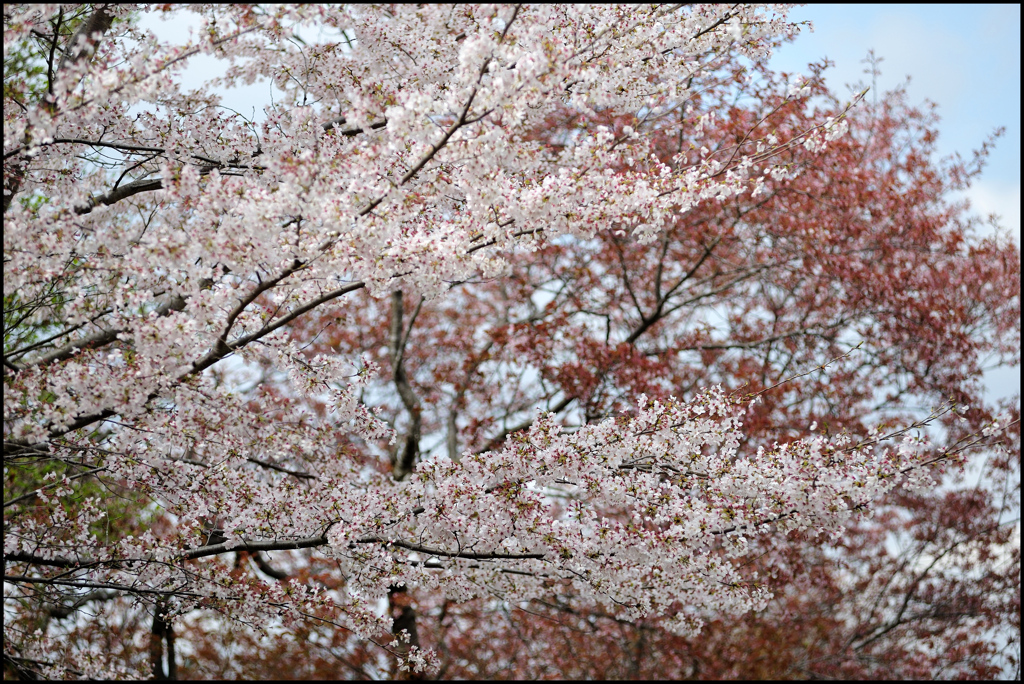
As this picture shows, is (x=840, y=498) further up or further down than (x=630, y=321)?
further down

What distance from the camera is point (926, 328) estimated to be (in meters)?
8.55

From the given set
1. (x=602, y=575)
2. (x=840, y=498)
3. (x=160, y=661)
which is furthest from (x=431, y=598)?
(x=840, y=498)

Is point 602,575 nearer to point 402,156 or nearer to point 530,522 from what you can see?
point 530,522

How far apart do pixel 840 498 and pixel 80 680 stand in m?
5.33

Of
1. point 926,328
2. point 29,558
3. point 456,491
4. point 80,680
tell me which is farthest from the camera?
point 926,328

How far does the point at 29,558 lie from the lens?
4945 mm

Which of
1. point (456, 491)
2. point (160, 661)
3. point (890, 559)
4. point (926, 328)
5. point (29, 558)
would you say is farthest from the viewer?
point (890, 559)

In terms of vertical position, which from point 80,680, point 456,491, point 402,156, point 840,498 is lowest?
point 80,680

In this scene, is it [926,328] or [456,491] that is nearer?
[456,491]

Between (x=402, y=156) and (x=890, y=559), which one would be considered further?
(x=890, y=559)

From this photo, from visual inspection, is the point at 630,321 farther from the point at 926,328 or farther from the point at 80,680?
the point at 80,680

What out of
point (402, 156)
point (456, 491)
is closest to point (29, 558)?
point (456, 491)

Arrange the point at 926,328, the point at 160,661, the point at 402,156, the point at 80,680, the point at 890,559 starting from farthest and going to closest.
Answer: the point at 890,559 → the point at 160,661 → the point at 926,328 → the point at 80,680 → the point at 402,156

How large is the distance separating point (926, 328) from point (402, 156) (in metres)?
6.89
